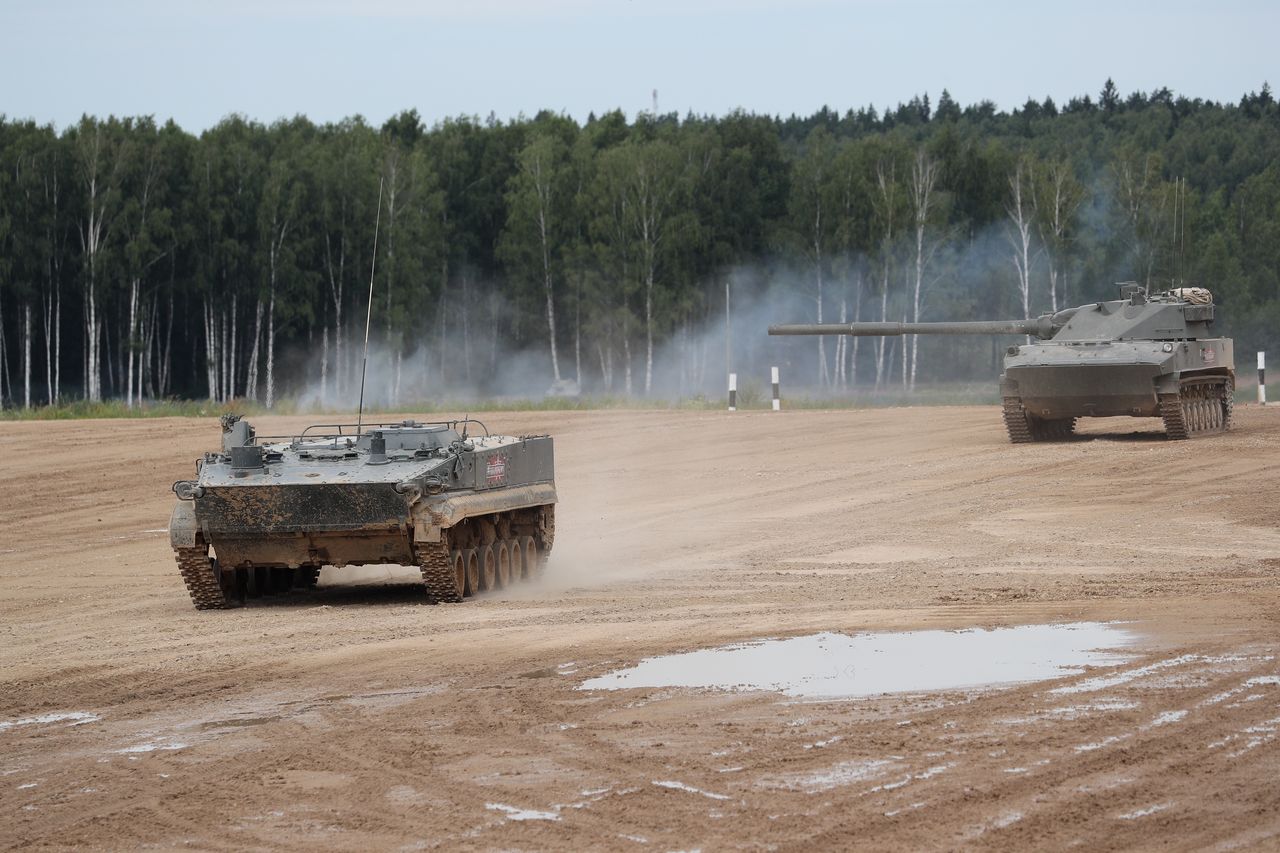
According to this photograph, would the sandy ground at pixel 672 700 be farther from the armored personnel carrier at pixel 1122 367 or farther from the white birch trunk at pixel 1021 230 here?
the white birch trunk at pixel 1021 230

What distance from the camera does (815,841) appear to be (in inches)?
219

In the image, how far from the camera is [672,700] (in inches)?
316

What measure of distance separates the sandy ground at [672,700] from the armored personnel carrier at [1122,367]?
4256 millimetres

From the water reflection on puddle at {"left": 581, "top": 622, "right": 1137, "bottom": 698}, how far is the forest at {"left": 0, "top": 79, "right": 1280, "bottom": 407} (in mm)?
37280

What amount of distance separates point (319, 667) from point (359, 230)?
138ft

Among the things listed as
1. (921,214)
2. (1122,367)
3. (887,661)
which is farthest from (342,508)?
(921,214)

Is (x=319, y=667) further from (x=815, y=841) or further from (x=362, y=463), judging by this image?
(x=815, y=841)

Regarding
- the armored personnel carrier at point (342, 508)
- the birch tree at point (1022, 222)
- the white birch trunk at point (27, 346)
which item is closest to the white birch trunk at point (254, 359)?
the white birch trunk at point (27, 346)

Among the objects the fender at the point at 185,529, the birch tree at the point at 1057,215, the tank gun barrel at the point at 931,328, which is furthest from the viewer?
the birch tree at the point at 1057,215

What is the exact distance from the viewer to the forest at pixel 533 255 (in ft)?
156

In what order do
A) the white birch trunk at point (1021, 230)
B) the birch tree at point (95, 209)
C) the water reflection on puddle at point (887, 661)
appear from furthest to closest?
the white birch trunk at point (1021, 230), the birch tree at point (95, 209), the water reflection on puddle at point (887, 661)

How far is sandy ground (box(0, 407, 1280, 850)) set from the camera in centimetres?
596

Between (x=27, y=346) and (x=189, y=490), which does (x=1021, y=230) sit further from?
(x=189, y=490)

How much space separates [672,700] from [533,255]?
47.3 metres
